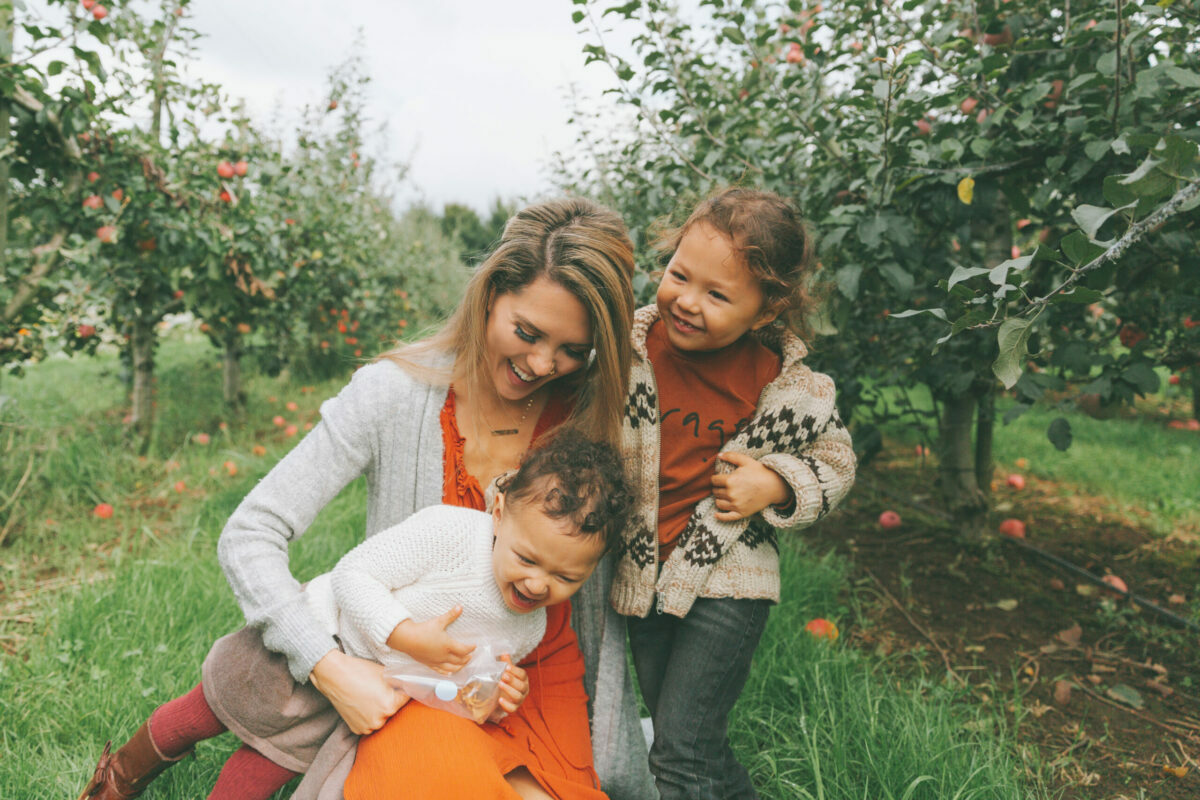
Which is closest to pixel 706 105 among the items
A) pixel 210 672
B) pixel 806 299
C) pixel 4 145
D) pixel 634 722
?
pixel 806 299

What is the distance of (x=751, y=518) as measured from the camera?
1521 mm

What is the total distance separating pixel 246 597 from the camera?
1.30 metres

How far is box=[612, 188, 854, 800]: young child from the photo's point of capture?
1.46m

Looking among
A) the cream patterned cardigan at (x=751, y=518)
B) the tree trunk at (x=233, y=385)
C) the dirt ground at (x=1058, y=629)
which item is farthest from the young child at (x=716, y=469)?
the tree trunk at (x=233, y=385)

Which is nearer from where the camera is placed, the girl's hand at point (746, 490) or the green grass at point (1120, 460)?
the girl's hand at point (746, 490)

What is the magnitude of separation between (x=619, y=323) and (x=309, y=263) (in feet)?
11.9

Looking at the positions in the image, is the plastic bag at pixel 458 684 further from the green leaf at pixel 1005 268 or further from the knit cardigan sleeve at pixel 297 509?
the green leaf at pixel 1005 268

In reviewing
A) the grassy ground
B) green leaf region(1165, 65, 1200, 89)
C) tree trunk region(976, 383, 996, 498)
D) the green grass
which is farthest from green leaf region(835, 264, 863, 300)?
the green grass

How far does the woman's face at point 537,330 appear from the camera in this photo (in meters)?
1.44

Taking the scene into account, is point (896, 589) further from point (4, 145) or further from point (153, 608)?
point (4, 145)

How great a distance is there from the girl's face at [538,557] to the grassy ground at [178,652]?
0.80 m

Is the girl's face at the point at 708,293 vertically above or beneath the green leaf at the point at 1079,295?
beneath

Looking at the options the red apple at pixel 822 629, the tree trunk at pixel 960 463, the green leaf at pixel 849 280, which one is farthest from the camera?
the tree trunk at pixel 960 463

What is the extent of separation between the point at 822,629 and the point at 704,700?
0.91m
